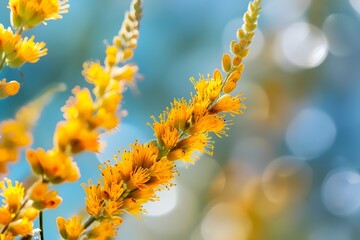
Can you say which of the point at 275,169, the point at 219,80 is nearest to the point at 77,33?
the point at 275,169

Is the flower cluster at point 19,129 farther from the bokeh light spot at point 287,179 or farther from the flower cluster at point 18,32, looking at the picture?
the bokeh light spot at point 287,179

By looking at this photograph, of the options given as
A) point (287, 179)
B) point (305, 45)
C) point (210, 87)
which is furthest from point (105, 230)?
point (305, 45)

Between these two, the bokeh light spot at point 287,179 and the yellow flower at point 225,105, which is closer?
the yellow flower at point 225,105

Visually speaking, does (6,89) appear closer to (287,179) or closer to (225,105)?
(225,105)

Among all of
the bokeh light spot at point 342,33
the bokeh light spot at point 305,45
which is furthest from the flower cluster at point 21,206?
the bokeh light spot at point 342,33

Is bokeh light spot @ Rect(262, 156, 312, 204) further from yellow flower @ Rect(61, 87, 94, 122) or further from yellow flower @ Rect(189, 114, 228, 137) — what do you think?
yellow flower @ Rect(61, 87, 94, 122)

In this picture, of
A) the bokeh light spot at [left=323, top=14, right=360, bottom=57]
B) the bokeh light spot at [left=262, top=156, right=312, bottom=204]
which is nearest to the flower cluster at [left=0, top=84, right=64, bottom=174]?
the bokeh light spot at [left=262, top=156, right=312, bottom=204]

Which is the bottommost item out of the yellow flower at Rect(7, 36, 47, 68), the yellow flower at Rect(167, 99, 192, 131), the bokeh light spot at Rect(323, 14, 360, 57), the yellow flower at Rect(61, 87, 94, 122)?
the yellow flower at Rect(61, 87, 94, 122)

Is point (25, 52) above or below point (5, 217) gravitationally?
above
